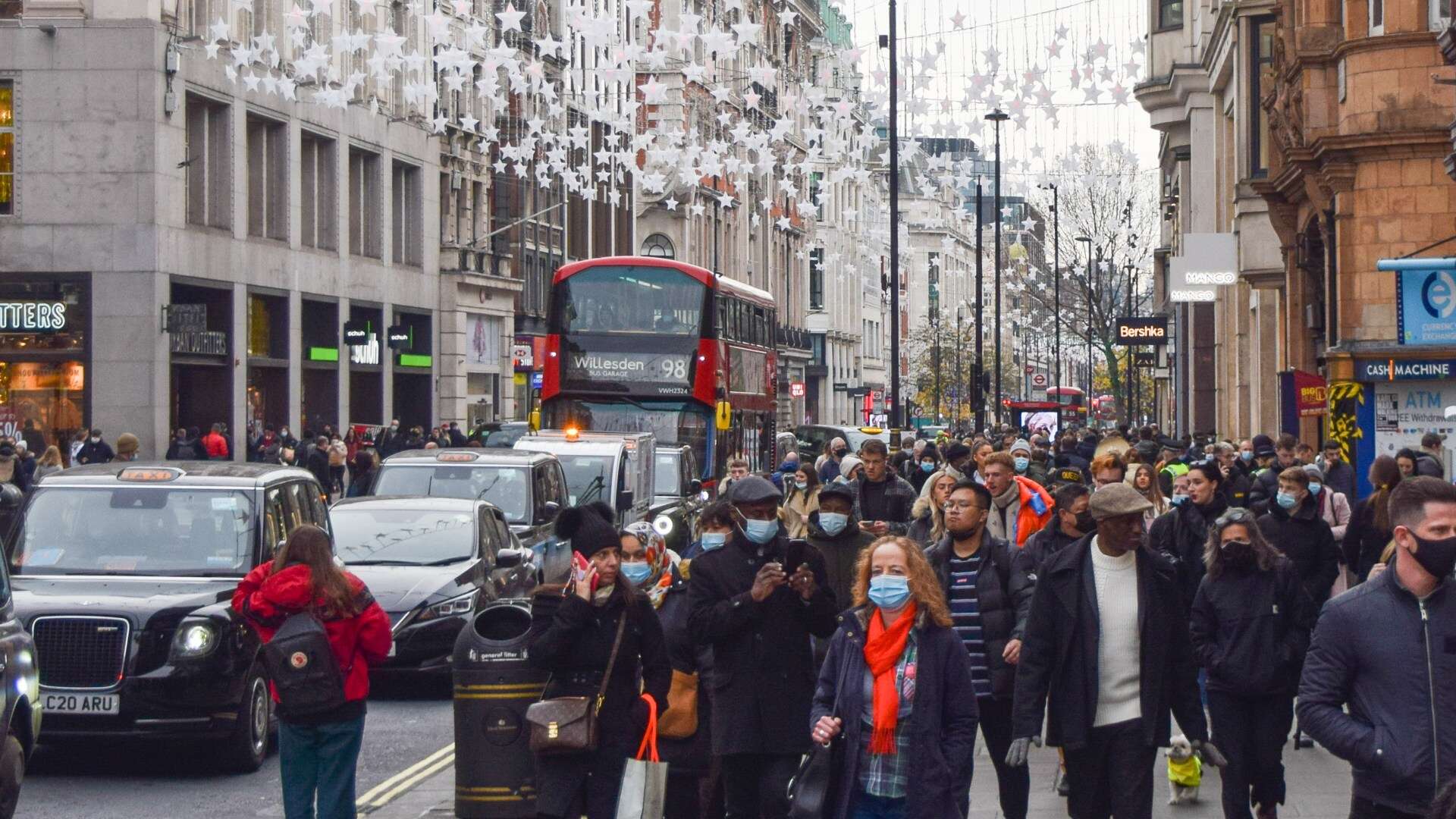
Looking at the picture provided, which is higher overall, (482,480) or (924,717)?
(482,480)

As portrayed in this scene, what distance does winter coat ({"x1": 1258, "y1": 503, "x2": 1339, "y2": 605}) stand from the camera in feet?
39.3

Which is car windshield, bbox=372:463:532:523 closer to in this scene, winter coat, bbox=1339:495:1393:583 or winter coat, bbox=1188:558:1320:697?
winter coat, bbox=1339:495:1393:583

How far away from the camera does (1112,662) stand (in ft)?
25.6

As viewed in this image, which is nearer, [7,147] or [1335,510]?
[1335,510]

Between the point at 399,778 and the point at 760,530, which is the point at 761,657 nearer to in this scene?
the point at 760,530

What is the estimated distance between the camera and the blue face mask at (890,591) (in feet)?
23.2

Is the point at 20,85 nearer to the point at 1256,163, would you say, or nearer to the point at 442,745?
the point at 1256,163

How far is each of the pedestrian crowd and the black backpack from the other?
2.89 feet

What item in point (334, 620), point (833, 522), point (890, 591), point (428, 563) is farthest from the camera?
point (428, 563)

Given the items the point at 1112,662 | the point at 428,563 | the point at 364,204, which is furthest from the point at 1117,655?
the point at 364,204

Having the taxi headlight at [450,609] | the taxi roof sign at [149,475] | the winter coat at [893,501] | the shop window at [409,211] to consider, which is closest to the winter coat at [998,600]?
the winter coat at [893,501]

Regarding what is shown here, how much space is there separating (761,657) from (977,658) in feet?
5.10

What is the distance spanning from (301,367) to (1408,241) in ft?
91.0

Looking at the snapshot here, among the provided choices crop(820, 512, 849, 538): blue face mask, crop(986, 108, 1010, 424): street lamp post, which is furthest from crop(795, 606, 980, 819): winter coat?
crop(986, 108, 1010, 424): street lamp post
